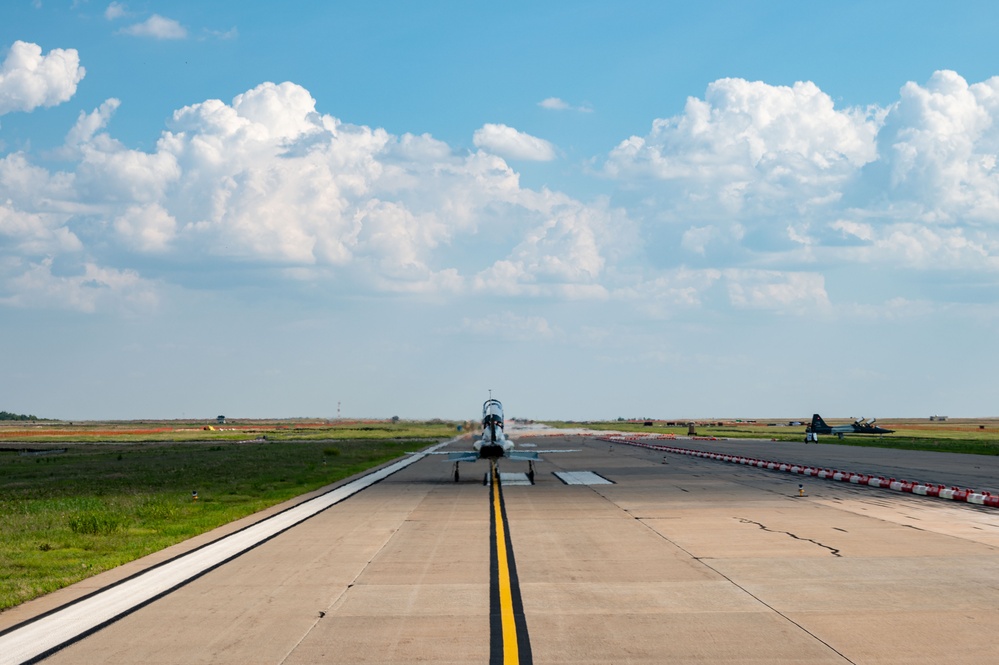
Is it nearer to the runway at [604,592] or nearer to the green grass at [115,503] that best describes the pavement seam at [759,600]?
the runway at [604,592]

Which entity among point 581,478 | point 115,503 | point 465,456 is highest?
point 465,456

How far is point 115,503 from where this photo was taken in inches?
1072

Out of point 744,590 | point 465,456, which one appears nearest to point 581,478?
point 465,456

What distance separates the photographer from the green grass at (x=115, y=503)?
53.4 feet

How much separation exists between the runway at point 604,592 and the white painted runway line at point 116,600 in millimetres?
296

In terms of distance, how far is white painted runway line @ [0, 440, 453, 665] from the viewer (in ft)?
32.8

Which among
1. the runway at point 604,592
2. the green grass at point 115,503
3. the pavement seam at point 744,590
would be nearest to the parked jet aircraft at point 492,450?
the green grass at point 115,503

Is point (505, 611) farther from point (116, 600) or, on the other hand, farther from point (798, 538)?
point (798, 538)

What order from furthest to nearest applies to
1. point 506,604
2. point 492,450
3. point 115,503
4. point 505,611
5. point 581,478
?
point 581,478, point 492,450, point 115,503, point 506,604, point 505,611

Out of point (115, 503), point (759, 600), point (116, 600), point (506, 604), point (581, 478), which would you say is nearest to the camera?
point (506, 604)

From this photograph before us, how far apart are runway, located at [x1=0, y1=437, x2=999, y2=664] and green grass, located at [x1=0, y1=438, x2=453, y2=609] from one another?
2511mm

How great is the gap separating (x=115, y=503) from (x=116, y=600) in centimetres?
1601

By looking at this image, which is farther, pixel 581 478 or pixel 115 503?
pixel 581 478

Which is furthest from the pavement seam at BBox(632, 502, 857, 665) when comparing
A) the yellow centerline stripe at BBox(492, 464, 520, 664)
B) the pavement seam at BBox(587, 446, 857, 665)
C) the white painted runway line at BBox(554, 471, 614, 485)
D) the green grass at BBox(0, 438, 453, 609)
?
the white painted runway line at BBox(554, 471, 614, 485)
